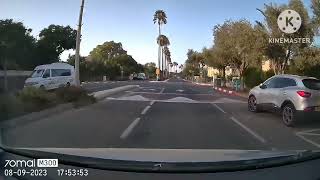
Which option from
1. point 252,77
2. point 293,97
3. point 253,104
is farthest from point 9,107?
point 252,77

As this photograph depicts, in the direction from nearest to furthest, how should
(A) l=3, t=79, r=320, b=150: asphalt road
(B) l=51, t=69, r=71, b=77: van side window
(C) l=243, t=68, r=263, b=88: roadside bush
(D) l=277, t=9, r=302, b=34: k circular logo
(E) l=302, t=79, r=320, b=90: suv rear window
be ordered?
1. (A) l=3, t=79, r=320, b=150: asphalt road
2. (E) l=302, t=79, r=320, b=90: suv rear window
3. (B) l=51, t=69, r=71, b=77: van side window
4. (D) l=277, t=9, r=302, b=34: k circular logo
5. (C) l=243, t=68, r=263, b=88: roadside bush

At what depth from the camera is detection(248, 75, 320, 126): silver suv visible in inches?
572

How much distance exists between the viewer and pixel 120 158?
418 centimetres

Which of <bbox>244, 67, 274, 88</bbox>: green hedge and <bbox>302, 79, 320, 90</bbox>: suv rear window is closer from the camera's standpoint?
<bbox>302, 79, 320, 90</bbox>: suv rear window

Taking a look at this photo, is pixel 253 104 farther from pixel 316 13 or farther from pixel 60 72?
pixel 60 72

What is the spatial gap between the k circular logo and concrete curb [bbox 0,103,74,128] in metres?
15.3

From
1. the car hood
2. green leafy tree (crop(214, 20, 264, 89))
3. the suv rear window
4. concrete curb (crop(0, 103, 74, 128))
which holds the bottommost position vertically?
concrete curb (crop(0, 103, 74, 128))

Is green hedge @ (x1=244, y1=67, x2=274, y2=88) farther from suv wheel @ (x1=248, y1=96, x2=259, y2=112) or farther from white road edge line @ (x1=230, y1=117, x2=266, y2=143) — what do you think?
white road edge line @ (x1=230, y1=117, x2=266, y2=143)

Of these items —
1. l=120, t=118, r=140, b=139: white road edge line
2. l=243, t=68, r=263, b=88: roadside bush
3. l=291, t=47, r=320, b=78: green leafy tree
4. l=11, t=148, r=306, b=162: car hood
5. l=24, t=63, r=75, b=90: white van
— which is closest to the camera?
l=11, t=148, r=306, b=162: car hood

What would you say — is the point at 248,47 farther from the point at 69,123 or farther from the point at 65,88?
the point at 69,123

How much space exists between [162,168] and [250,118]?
1291 centimetres

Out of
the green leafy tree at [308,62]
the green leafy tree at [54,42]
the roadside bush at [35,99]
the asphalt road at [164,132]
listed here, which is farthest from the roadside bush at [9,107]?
the green leafy tree at [308,62]

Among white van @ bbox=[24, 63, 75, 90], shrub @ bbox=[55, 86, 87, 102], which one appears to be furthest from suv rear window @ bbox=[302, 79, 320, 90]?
white van @ bbox=[24, 63, 75, 90]

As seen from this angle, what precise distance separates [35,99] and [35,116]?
264 centimetres
